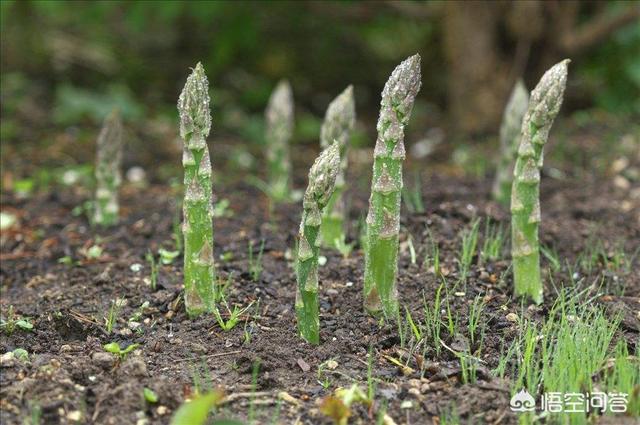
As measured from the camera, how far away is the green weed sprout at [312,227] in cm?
357

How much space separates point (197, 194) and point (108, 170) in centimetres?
192

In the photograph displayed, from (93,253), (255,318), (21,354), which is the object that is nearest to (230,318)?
(255,318)

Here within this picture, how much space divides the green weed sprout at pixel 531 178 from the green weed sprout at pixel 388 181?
620 mm

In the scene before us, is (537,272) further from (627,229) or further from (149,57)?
(149,57)

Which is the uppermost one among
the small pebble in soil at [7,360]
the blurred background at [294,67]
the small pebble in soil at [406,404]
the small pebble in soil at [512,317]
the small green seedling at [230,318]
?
the blurred background at [294,67]

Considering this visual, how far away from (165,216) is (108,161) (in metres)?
0.52

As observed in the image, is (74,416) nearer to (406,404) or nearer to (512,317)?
(406,404)

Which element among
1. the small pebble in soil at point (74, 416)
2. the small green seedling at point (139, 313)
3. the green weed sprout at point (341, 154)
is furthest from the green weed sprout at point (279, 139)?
the small pebble in soil at point (74, 416)

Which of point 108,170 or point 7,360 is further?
point 108,170

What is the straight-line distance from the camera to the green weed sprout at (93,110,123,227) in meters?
5.61

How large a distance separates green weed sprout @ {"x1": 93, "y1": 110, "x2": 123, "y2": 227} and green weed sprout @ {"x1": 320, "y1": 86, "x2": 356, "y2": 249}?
140cm

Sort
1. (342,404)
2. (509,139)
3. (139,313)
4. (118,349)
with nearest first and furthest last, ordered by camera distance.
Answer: (342,404), (118,349), (139,313), (509,139)

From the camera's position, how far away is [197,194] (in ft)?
12.8

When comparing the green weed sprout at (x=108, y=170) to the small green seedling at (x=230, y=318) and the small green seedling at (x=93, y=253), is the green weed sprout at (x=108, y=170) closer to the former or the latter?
the small green seedling at (x=93, y=253)
